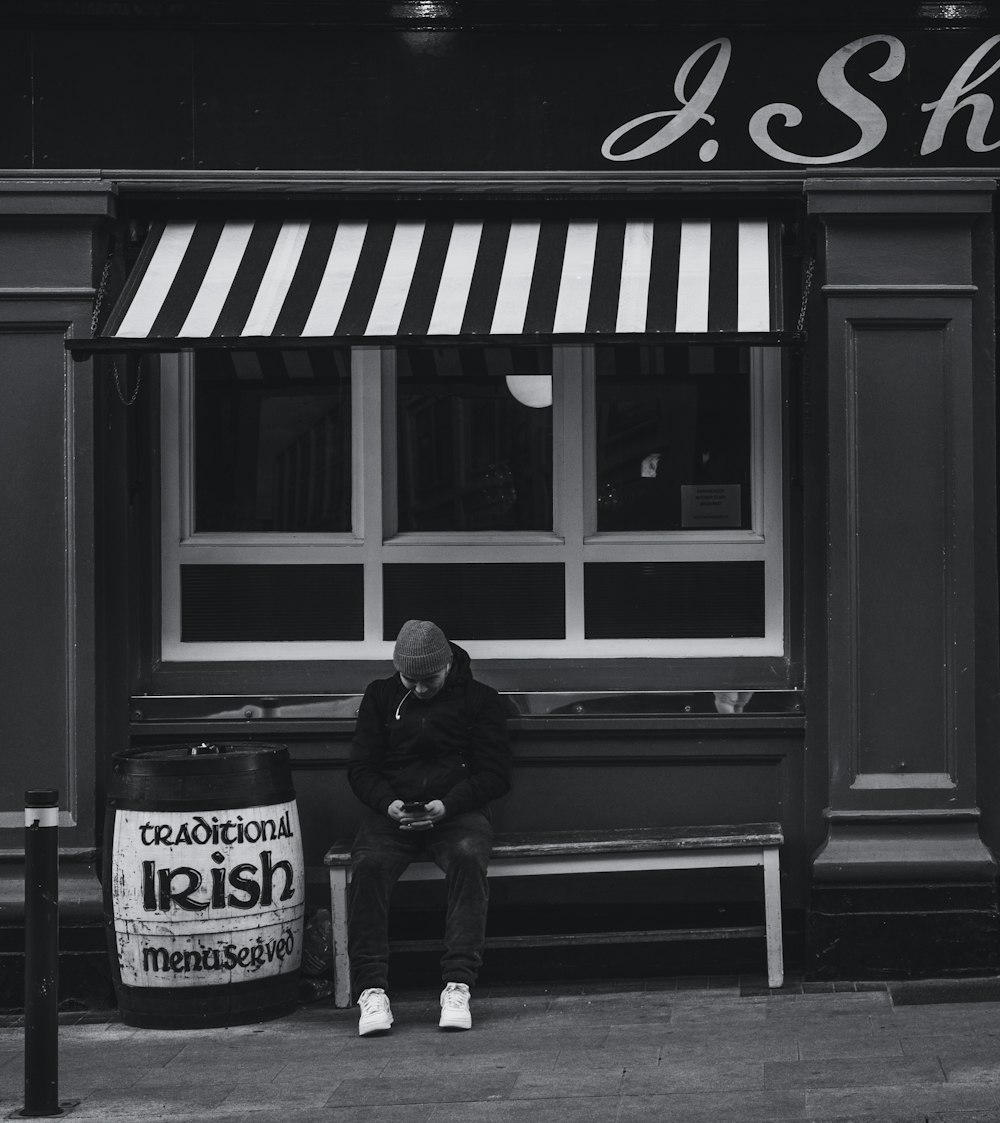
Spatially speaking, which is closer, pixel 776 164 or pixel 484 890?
pixel 484 890

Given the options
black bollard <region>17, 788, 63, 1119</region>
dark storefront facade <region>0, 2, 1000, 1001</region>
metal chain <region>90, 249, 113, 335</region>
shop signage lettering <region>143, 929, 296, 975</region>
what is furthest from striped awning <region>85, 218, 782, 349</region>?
shop signage lettering <region>143, 929, 296, 975</region>

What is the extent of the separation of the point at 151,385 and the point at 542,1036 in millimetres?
3341

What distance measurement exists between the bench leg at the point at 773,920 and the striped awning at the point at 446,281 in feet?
7.18

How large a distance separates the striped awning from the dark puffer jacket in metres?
1.53

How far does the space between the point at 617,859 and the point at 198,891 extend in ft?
5.68

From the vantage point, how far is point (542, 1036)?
627 cm

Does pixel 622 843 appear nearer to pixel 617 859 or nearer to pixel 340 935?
pixel 617 859

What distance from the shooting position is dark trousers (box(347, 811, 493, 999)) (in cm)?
661

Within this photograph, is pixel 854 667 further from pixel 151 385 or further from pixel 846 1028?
pixel 151 385

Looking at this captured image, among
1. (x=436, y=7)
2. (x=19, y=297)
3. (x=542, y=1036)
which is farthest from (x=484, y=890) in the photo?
(x=436, y=7)

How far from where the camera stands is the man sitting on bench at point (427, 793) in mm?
6629

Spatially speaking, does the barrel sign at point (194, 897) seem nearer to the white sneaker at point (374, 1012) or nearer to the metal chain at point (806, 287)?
the white sneaker at point (374, 1012)

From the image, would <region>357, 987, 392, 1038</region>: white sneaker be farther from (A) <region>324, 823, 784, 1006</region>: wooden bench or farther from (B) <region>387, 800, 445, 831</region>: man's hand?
(B) <region>387, 800, 445, 831</region>: man's hand

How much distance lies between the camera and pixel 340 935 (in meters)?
6.90
